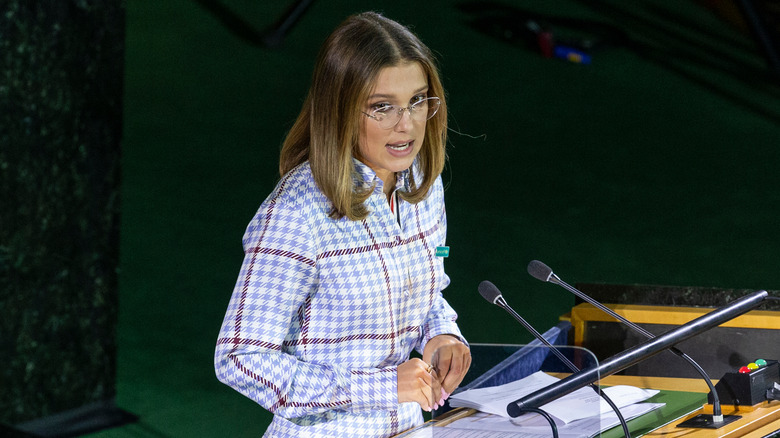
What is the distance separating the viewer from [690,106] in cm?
442

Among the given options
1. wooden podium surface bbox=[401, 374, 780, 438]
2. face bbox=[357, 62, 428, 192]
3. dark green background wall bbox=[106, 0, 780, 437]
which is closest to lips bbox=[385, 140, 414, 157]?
face bbox=[357, 62, 428, 192]

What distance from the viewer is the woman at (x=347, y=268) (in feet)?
4.41

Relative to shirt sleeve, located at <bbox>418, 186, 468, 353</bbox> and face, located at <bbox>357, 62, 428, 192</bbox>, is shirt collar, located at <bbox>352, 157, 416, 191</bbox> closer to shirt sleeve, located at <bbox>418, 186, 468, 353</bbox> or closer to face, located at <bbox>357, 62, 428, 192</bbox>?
face, located at <bbox>357, 62, 428, 192</bbox>

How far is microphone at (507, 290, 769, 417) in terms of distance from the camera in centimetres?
122

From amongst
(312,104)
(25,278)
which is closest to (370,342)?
(312,104)

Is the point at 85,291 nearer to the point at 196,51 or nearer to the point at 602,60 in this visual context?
the point at 196,51

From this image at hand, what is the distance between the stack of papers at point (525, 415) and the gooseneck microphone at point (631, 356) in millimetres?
26

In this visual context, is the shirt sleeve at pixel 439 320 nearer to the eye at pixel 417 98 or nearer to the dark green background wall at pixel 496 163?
the eye at pixel 417 98

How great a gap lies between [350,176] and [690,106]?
3.37 m

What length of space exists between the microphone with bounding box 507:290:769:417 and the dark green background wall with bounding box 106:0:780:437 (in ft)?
9.66

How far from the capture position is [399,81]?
1458mm

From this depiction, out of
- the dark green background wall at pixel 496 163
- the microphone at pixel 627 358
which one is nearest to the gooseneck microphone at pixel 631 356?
the microphone at pixel 627 358

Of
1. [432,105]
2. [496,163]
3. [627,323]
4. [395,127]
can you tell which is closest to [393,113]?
[395,127]

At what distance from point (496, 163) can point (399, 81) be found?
3.34m
